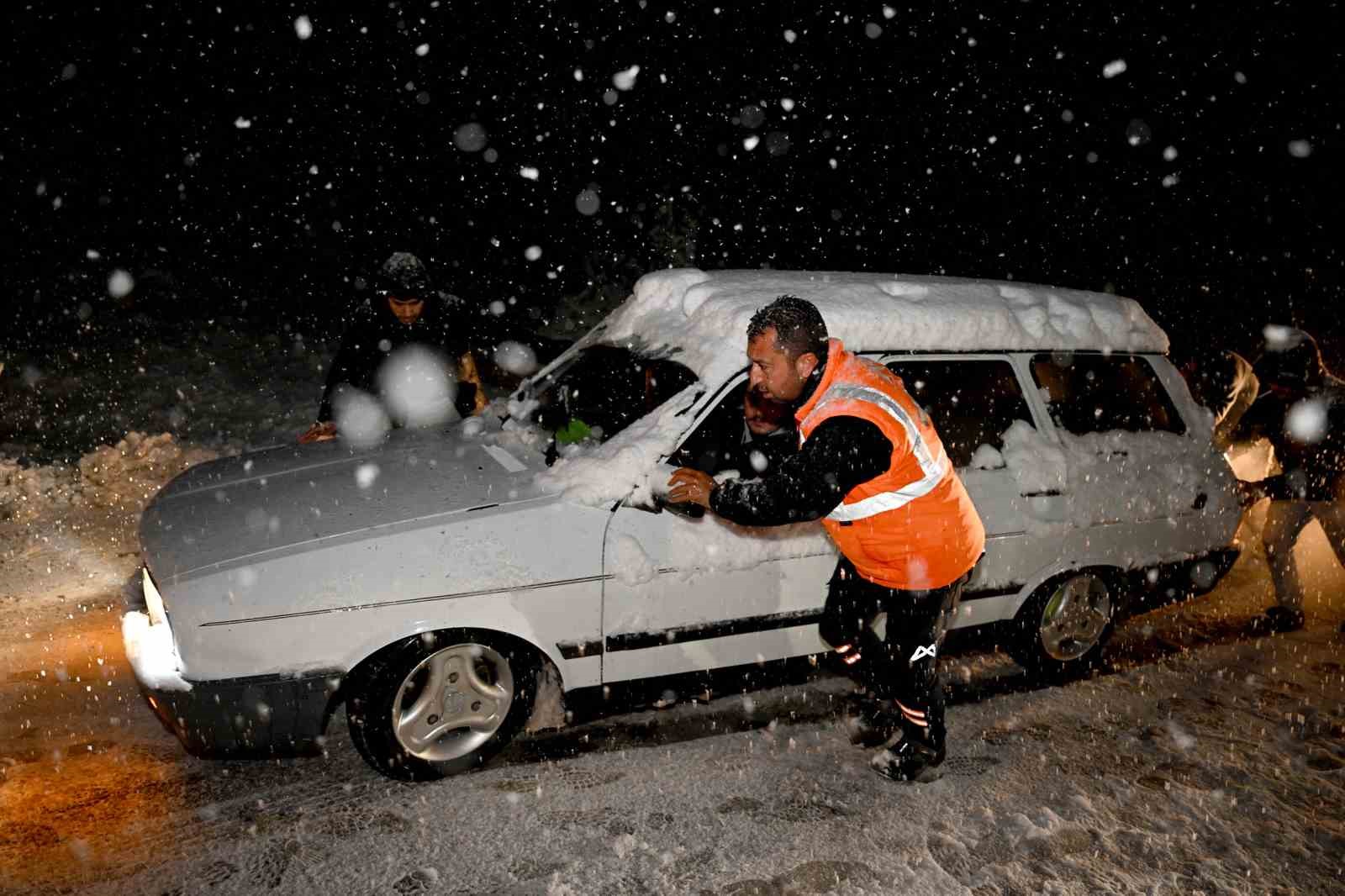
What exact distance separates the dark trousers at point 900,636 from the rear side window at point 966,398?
32.6 inches

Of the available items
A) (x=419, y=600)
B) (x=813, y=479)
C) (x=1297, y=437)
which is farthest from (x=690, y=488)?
(x=1297, y=437)

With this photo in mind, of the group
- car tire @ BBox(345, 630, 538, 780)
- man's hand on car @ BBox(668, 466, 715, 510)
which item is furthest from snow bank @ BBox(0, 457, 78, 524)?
man's hand on car @ BBox(668, 466, 715, 510)

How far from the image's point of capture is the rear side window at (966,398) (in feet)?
12.5

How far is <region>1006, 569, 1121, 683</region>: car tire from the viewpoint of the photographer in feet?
13.7

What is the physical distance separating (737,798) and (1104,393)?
271 cm

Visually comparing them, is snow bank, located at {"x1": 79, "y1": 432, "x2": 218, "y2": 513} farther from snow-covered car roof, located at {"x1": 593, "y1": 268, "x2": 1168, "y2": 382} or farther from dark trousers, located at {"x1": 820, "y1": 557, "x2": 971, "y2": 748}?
dark trousers, located at {"x1": 820, "y1": 557, "x2": 971, "y2": 748}

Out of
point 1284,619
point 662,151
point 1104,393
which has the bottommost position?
point 1284,619

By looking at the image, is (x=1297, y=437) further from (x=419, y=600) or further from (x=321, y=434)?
(x=321, y=434)

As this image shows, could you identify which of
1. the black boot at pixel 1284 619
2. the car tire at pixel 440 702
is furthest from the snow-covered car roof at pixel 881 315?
the black boot at pixel 1284 619

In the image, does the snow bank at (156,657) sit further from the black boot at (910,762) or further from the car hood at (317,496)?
the black boot at (910,762)

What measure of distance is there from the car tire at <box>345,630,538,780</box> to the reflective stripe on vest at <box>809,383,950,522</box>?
1.31 m

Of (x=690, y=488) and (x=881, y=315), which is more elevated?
(x=881, y=315)

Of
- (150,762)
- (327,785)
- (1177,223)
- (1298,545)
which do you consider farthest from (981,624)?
(1177,223)

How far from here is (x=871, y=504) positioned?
2.97 meters
